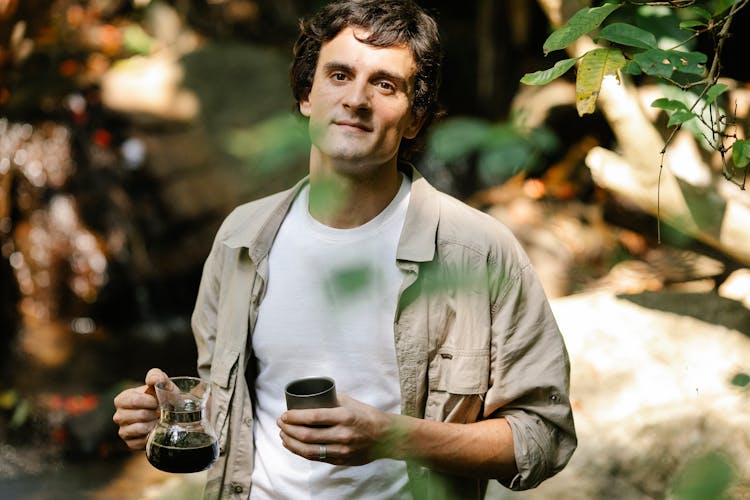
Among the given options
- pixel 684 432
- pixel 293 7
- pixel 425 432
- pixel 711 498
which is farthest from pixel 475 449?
pixel 293 7

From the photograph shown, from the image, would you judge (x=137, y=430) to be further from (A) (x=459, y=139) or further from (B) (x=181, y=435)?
(A) (x=459, y=139)

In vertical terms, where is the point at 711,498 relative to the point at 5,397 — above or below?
above

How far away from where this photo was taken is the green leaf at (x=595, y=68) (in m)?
1.92

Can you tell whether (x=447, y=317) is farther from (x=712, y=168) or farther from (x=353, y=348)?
(x=712, y=168)

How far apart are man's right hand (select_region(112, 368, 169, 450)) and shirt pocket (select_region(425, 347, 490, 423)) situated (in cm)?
71

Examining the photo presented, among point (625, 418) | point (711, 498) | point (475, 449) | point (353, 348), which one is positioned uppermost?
point (711, 498)

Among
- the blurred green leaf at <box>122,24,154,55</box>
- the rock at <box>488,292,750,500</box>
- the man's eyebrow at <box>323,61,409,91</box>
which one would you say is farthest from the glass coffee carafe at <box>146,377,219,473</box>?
the blurred green leaf at <box>122,24,154,55</box>

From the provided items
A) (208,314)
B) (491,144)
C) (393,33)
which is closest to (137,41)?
(208,314)

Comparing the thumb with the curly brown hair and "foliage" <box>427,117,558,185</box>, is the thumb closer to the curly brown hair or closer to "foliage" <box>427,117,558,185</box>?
the curly brown hair

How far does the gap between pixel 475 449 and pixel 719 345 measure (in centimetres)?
219

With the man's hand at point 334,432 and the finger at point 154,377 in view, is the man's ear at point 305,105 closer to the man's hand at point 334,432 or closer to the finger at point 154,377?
the finger at point 154,377

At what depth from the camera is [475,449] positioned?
7.25 feet

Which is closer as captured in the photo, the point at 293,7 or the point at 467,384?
the point at 467,384

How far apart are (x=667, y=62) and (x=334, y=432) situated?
1.13 m
